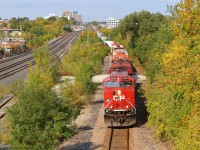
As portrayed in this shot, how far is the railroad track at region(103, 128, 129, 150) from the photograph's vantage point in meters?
18.1

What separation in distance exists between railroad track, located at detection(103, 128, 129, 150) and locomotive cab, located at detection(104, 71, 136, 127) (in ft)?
1.25

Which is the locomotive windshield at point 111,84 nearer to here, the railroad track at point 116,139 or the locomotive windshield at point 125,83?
the locomotive windshield at point 125,83

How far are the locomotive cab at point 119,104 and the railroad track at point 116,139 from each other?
0.38 meters

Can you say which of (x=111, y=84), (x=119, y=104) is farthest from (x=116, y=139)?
(x=111, y=84)

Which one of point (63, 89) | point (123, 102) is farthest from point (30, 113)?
point (63, 89)

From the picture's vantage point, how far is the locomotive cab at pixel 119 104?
2086cm

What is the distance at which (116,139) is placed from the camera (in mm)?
19422

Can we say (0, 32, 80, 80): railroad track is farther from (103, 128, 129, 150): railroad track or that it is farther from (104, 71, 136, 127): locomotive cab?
(103, 128, 129, 150): railroad track

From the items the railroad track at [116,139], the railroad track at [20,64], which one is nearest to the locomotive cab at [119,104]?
the railroad track at [116,139]

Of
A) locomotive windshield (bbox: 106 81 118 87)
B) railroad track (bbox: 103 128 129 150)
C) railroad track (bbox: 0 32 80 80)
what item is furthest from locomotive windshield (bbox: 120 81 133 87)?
railroad track (bbox: 0 32 80 80)

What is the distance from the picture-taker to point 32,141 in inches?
553

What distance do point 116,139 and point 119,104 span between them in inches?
87.5

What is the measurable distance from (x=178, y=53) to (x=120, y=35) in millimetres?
59774

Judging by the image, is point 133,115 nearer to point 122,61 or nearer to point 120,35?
point 122,61
